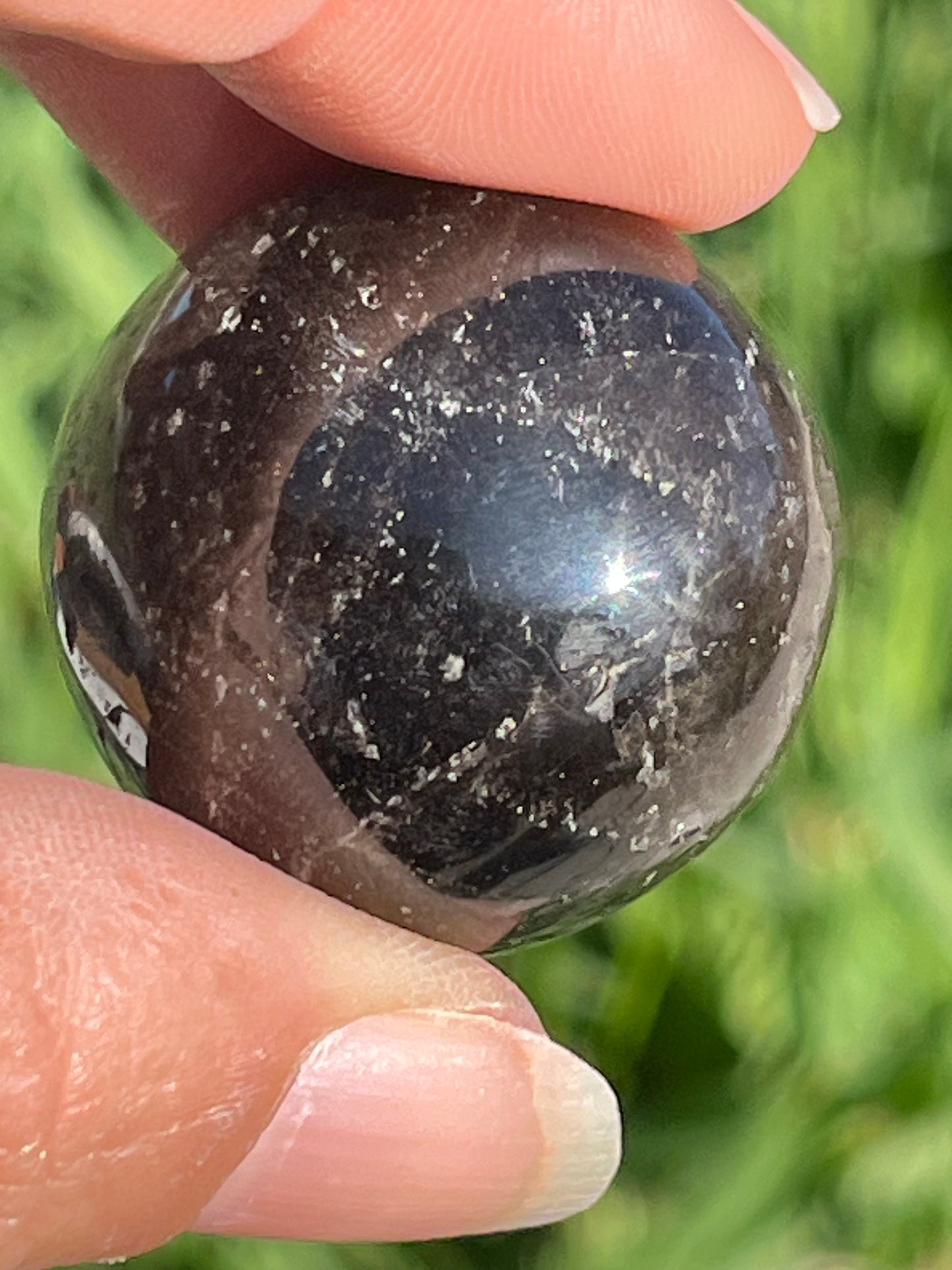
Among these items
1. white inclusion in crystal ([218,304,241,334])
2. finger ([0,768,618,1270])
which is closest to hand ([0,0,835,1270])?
finger ([0,768,618,1270])

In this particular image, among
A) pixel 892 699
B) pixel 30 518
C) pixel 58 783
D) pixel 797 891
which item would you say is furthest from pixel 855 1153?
pixel 30 518

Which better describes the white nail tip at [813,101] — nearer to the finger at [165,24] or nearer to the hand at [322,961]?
the hand at [322,961]

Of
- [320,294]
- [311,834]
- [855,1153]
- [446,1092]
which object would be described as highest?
[320,294]

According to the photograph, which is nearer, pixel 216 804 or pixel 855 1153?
pixel 216 804

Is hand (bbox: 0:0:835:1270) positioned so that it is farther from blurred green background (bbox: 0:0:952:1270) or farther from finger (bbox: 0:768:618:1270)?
blurred green background (bbox: 0:0:952:1270)

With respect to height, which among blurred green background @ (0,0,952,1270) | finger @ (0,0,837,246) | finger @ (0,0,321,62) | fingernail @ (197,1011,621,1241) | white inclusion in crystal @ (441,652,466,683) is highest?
finger @ (0,0,321,62)

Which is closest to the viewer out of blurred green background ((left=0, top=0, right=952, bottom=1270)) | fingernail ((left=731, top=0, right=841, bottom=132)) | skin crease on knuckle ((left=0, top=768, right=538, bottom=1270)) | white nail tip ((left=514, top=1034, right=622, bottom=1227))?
skin crease on knuckle ((left=0, top=768, right=538, bottom=1270))

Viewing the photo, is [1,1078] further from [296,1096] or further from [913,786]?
[913,786]
